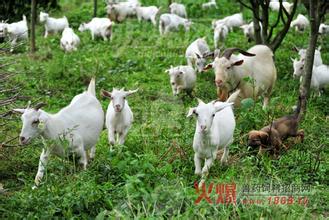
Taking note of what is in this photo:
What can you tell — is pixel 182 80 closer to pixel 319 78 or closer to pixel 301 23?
pixel 319 78

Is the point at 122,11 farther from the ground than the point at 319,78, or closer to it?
farther from the ground

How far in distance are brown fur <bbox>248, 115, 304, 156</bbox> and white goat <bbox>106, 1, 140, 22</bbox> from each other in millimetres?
13938

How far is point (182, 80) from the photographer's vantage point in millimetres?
11062

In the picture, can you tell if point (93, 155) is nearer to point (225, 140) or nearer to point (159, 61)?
point (225, 140)

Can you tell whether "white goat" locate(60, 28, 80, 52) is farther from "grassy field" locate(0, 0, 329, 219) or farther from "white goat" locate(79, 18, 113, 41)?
"white goat" locate(79, 18, 113, 41)

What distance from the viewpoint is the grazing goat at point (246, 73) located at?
9.05m

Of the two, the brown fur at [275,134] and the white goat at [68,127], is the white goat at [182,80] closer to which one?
the brown fur at [275,134]

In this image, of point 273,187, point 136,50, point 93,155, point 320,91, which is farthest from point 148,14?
point 273,187

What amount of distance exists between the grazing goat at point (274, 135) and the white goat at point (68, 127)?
1948mm

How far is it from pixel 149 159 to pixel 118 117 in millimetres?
1535

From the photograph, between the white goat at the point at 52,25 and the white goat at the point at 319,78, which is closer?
the white goat at the point at 319,78

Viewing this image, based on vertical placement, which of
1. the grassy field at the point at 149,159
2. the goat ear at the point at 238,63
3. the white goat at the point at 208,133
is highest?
the goat ear at the point at 238,63

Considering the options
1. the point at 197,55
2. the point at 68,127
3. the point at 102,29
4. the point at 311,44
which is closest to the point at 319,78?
the point at 311,44

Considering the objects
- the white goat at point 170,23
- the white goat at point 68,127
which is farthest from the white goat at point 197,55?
the white goat at point 68,127
